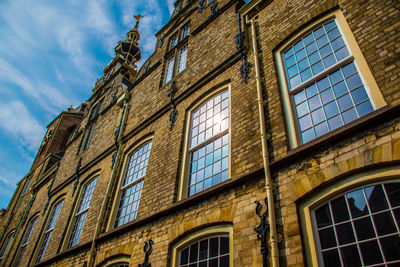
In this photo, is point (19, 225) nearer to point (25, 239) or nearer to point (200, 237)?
point (25, 239)

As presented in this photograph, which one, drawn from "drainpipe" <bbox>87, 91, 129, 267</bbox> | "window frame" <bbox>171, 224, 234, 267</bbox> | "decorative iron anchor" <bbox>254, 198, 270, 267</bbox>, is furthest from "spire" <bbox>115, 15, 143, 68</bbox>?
"decorative iron anchor" <bbox>254, 198, 270, 267</bbox>

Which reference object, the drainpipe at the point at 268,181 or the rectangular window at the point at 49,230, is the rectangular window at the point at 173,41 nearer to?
the drainpipe at the point at 268,181

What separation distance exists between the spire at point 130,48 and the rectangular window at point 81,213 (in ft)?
53.6

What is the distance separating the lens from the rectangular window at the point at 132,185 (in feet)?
27.9

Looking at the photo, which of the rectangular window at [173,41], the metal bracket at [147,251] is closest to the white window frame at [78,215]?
the metal bracket at [147,251]

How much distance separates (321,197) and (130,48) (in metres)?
26.3

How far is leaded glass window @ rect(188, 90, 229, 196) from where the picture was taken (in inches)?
256

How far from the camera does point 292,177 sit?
4.73 m

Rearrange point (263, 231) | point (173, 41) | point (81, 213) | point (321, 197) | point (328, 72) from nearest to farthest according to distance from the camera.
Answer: point (321, 197), point (263, 231), point (328, 72), point (81, 213), point (173, 41)

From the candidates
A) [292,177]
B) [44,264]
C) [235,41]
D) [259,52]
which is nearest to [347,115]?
[292,177]

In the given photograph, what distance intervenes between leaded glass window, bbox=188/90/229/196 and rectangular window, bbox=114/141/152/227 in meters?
2.21

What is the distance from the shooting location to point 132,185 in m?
9.11

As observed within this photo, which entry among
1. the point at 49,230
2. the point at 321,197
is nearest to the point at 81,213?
the point at 49,230

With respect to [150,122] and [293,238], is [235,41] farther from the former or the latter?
[293,238]
